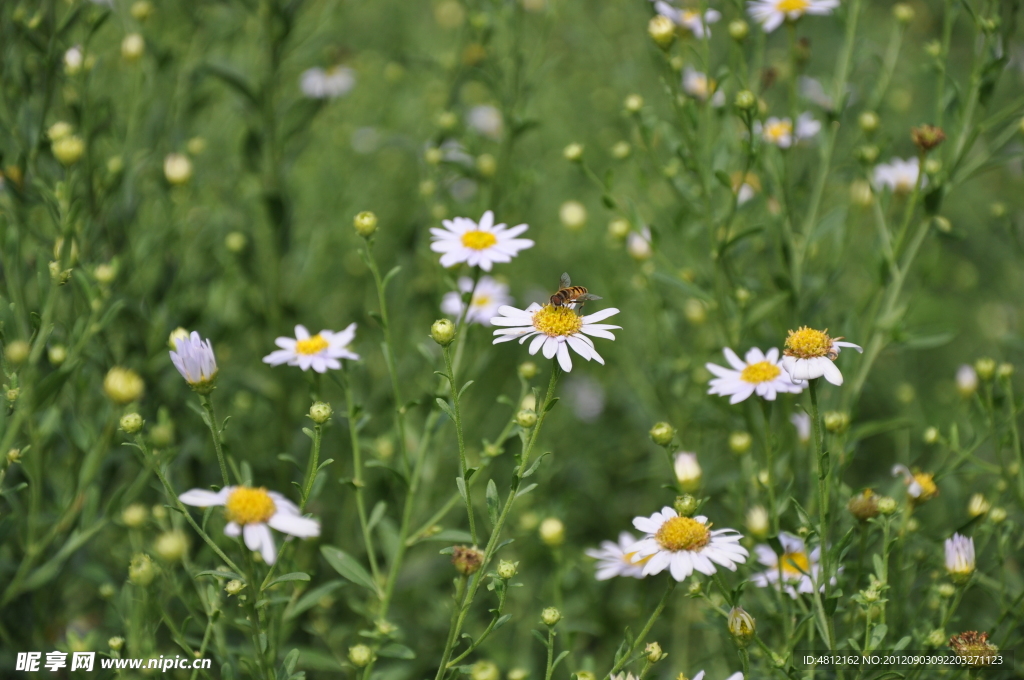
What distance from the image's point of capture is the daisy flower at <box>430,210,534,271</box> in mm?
1744

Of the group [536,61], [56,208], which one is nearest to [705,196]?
[536,61]

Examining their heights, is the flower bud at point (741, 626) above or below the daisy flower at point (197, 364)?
below

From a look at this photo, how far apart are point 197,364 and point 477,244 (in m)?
0.66

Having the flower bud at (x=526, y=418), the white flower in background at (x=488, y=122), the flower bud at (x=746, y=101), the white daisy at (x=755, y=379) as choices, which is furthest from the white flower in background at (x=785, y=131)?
the white flower in background at (x=488, y=122)

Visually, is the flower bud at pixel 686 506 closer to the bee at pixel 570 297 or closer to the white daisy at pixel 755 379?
the white daisy at pixel 755 379

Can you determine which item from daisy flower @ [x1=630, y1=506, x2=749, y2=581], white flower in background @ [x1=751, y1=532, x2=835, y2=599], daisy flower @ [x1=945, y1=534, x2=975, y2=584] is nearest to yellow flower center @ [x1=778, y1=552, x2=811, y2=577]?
white flower in background @ [x1=751, y1=532, x2=835, y2=599]

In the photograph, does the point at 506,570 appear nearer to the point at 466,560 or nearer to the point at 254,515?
the point at 466,560

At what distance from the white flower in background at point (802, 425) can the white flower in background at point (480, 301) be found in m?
0.85

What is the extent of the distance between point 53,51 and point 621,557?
1.89m

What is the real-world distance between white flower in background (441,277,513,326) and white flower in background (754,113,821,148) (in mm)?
830

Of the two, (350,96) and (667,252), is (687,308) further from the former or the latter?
(350,96)

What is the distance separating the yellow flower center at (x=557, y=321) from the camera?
1566 mm

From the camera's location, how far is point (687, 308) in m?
2.88

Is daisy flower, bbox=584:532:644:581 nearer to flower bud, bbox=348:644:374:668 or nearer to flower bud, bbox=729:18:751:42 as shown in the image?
flower bud, bbox=348:644:374:668
